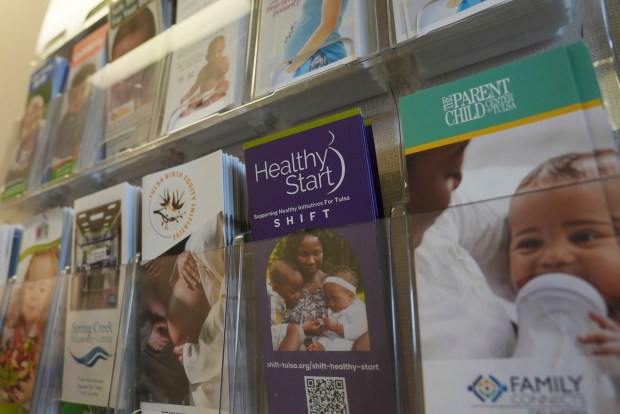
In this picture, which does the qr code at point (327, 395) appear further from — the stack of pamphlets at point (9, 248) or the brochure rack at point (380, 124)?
the stack of pamphlets at point (9, 248)

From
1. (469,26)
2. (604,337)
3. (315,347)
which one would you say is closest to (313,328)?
(315,347)

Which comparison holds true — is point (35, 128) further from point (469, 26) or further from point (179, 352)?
point (469, 26)

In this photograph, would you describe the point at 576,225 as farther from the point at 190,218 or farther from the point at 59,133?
the point at 59,133

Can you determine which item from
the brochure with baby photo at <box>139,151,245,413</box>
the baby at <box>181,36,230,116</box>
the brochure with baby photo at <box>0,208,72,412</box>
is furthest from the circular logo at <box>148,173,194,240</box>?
the brochure with baby photo at <box>0,208,72,412</box>

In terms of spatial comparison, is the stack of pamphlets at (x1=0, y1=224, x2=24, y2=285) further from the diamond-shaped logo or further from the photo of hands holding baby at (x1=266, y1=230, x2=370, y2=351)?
the diamond-shaped logo

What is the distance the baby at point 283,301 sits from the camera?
0.78 metres

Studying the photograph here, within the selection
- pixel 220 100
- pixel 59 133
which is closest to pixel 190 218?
pixel 220 100

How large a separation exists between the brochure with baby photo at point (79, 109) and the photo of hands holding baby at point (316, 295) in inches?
35.8

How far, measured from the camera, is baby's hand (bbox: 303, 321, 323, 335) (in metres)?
0.75

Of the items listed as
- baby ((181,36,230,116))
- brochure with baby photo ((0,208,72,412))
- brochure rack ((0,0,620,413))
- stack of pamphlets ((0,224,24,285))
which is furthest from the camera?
stack of pamphlets ((0,224,24,285))

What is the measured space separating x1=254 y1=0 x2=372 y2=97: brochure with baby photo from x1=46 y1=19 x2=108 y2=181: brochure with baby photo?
682 mm

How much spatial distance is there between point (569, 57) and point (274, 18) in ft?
2.26

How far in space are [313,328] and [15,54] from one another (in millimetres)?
2172

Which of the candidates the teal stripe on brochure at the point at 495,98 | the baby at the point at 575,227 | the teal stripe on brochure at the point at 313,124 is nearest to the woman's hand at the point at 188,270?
the teal stripe on brochure at the point at 313,124
